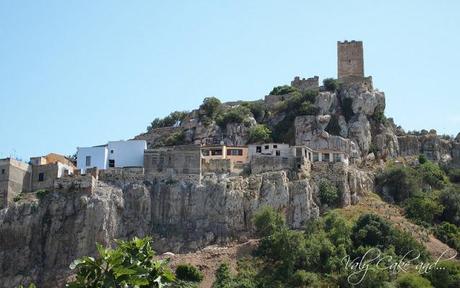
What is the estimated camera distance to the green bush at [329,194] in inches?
2277

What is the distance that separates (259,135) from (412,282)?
20.8 meters

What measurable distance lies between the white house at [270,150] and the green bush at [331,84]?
10.7m

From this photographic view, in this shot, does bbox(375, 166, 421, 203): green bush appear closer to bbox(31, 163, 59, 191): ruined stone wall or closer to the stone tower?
the stone tower

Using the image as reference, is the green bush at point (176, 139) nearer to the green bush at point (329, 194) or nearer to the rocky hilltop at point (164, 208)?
the rocky hilltop at point (164, 208)

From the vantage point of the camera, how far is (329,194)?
57844 mm

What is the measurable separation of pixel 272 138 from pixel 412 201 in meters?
12.9

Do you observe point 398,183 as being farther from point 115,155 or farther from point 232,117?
point 115,155

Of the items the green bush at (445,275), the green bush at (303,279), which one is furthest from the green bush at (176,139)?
the green bush at (445,275)

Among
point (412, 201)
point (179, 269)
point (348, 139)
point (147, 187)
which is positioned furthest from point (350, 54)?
point (179, 269)

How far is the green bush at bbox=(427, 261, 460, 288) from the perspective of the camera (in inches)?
1962

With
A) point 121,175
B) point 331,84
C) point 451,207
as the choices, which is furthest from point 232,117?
point 451,207

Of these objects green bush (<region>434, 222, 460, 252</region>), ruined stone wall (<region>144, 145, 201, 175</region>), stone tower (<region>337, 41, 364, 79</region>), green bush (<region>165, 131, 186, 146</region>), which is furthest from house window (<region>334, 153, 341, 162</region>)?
green bush (<region>165, 131, 186, 146</region>)

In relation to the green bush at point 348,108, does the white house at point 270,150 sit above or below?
below

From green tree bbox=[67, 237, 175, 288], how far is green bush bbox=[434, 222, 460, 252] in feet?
123
